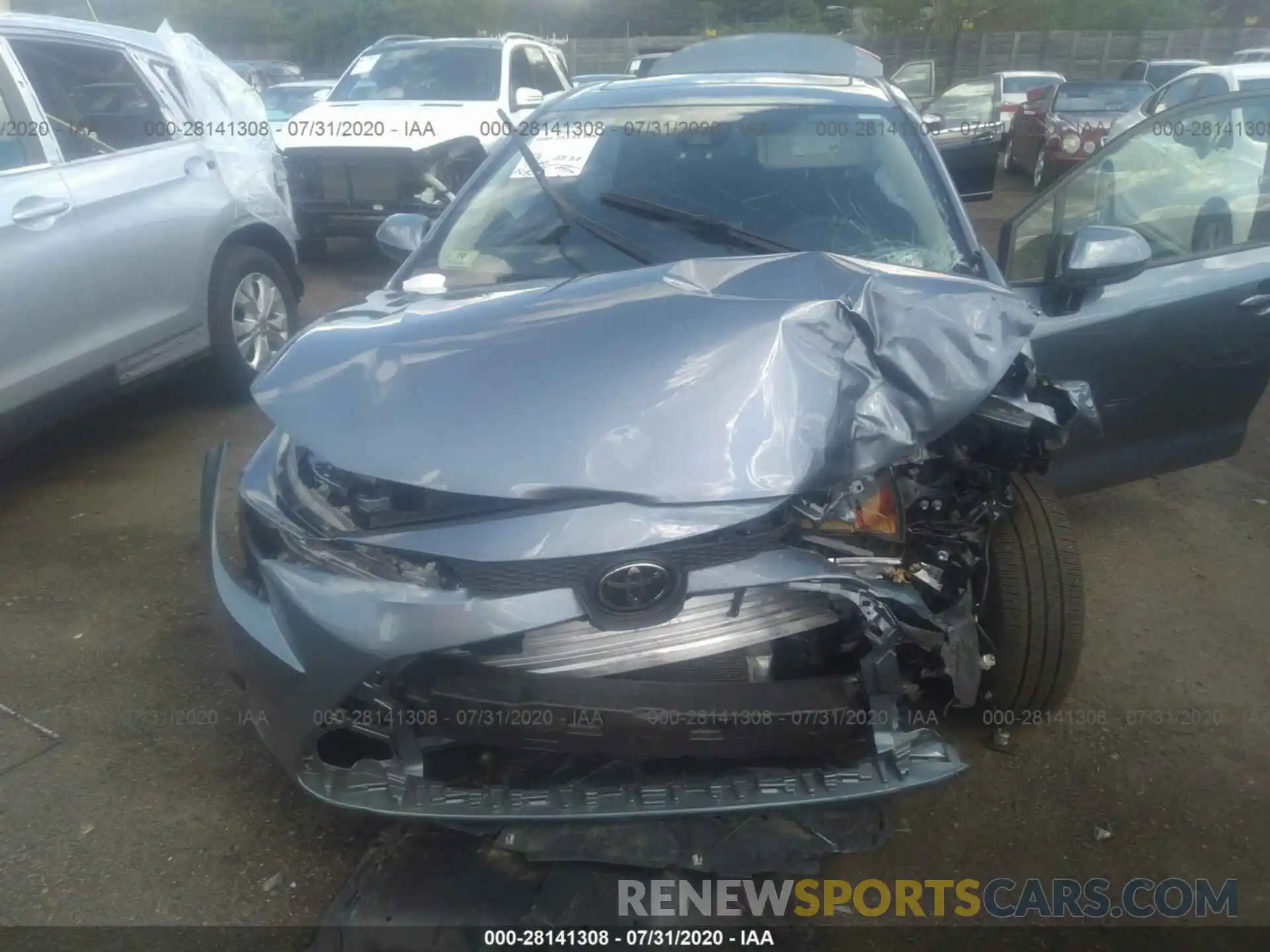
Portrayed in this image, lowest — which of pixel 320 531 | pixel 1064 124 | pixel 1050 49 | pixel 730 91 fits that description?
pixel 1050 49

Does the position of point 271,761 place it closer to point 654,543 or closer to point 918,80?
point 654,543

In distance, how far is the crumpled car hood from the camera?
194 centimetres

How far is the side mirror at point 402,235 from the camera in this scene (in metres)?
3.43

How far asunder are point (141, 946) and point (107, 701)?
99cm

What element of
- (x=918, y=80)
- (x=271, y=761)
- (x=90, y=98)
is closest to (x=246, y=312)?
(x=90, y=98)

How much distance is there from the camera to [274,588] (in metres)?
2.05

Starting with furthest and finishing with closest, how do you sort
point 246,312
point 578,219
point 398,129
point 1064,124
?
point 1064,124
point 398,129
point 246,312
point 578,219

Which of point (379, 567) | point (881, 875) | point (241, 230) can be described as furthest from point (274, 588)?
point (241, 230)

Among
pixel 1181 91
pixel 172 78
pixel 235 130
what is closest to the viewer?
pixel 172 78

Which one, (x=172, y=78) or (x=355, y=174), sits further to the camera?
(x=355, y=174)

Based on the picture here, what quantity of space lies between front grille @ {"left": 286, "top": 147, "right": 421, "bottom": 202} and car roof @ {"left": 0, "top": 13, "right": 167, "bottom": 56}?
2477 mm

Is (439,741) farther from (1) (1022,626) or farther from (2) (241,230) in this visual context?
(2) (241,230)

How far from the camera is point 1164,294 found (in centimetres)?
316

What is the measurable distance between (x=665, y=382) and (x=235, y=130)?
417cm
